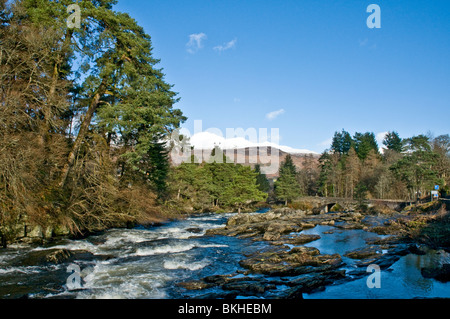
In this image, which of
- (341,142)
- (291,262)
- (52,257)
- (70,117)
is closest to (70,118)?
(70,117)

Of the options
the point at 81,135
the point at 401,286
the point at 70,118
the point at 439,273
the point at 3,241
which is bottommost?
the point at 401,286

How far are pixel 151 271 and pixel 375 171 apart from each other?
59499 mm

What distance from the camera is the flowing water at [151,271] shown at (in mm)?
8828

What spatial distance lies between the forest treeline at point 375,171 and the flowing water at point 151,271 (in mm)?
32833

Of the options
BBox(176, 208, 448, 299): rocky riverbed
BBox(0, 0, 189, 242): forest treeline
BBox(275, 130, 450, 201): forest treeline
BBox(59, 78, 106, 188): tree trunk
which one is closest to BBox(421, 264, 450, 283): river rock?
BBox(176, 208, 448, 299): rocky riverbed

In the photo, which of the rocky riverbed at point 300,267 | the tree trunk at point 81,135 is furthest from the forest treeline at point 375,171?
the tree trunk at point 81,135

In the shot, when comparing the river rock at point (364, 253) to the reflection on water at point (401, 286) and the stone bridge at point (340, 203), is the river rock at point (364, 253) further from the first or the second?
the stone bridge at point (340, 203)

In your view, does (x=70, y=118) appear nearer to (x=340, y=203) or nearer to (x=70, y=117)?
(x=70, y=117)

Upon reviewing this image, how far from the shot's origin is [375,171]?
194ft

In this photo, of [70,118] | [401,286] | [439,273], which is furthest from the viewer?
[70,118]

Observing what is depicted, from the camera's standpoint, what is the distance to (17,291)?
8.43m

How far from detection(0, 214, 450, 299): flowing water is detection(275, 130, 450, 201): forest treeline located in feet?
108

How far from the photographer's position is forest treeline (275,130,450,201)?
4241 cm
